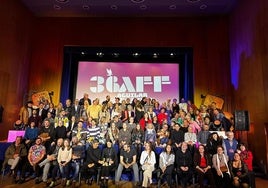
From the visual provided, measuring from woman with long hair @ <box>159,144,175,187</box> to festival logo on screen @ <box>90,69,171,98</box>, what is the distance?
459cm

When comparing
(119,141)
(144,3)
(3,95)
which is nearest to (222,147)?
(119,141)

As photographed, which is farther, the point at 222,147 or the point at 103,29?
the point at 103,29

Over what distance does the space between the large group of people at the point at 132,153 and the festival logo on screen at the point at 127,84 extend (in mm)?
2776

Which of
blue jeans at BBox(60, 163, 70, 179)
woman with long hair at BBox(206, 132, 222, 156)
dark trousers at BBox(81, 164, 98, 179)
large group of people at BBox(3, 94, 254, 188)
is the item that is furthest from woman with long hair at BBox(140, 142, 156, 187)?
blue jeans at BBox(60, 163, 70, 179)

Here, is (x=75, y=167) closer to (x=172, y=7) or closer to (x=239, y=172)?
(x=239, y=172)

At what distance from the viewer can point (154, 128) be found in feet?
22.2

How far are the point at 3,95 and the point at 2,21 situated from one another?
2.36 metres

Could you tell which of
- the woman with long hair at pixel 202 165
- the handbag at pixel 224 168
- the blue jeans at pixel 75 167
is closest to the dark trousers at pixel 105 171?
the blue jeans at pixel 75 167

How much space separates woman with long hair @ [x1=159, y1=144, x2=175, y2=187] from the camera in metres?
5.23

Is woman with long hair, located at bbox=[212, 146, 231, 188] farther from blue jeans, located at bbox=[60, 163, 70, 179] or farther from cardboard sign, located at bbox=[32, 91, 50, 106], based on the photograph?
Result: cardboard sign, located at bbox=[32, 91, 50, 106]

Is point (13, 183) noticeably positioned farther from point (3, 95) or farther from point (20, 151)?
point (3, 95)

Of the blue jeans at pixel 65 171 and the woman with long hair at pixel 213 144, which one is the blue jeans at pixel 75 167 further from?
the woman with long hair at pixel 213 144

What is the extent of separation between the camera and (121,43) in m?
10.1

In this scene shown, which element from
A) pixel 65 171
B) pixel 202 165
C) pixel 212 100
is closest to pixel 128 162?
pixel 65 171
